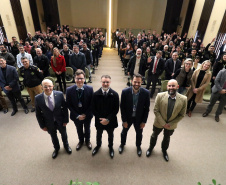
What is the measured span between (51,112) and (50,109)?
0.06 metres

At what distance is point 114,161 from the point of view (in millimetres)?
2750

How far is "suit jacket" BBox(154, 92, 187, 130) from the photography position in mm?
2244

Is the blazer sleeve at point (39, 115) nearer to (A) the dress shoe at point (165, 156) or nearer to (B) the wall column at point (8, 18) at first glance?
(A) the dress shoe at point (165, 156)

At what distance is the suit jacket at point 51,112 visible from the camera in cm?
223

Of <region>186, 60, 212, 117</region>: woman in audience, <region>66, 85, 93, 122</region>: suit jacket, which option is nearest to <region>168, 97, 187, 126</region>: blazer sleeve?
<region>66, 85, 93, 122</region>: suit jacket

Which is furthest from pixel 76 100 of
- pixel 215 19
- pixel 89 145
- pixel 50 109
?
pixel 215 19

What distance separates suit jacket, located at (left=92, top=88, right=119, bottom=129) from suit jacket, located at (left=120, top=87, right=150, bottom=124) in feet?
0.47

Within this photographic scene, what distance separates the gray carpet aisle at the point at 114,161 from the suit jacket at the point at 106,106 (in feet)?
2.85

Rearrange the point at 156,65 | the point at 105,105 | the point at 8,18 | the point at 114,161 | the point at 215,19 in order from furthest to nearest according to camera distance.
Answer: the point at 8,18 → the point at 215,19 → the point at 156,65 → the point at 114,161 → the point at 105,105

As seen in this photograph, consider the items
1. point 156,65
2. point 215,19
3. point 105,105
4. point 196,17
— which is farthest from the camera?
point 196,17

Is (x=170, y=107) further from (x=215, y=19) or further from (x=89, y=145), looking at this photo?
(x=215, y=19)

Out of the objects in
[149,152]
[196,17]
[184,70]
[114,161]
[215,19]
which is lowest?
[114,161]

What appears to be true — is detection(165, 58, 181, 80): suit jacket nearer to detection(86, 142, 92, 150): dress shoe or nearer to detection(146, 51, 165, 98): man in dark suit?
detection(146, 51, 165, 98): man in dark suit

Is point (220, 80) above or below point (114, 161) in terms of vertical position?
above
